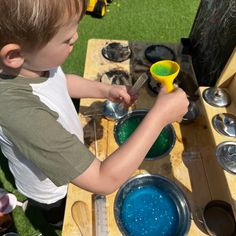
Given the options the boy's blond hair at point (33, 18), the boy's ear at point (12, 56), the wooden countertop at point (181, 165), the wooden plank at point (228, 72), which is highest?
the boy's blond hair at point (33, 18)

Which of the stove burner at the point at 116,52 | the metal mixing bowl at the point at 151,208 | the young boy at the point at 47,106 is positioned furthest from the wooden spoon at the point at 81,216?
the stove burner at the point at 116,52

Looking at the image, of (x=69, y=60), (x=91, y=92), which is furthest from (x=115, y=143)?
(x=69, y=60)

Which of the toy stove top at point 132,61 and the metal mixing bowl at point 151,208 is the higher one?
the toy stove top at point 132,61

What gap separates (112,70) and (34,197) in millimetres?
837

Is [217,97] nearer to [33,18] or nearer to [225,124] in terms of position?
[225,124]

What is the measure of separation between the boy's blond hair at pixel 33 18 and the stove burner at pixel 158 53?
1.09 meters

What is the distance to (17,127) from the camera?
786 mm

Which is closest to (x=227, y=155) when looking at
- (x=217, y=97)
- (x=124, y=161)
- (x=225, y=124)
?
(x=225, y=124)

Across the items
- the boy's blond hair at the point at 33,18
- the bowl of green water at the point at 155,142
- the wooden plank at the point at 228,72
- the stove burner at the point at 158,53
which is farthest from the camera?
the stove burner at the point at 158,53

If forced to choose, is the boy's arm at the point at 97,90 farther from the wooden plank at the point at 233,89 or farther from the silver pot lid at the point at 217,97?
the wooden plank at the point at 233,89

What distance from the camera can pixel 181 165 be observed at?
140cm

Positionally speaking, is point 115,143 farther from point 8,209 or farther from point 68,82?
point 8,209

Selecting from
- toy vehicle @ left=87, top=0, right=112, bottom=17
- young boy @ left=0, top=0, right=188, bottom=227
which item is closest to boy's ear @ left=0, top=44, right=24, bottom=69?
young boy @ left=0, top=0, right=188, bottom=227

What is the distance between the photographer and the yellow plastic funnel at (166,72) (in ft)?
Answer: 3.58
